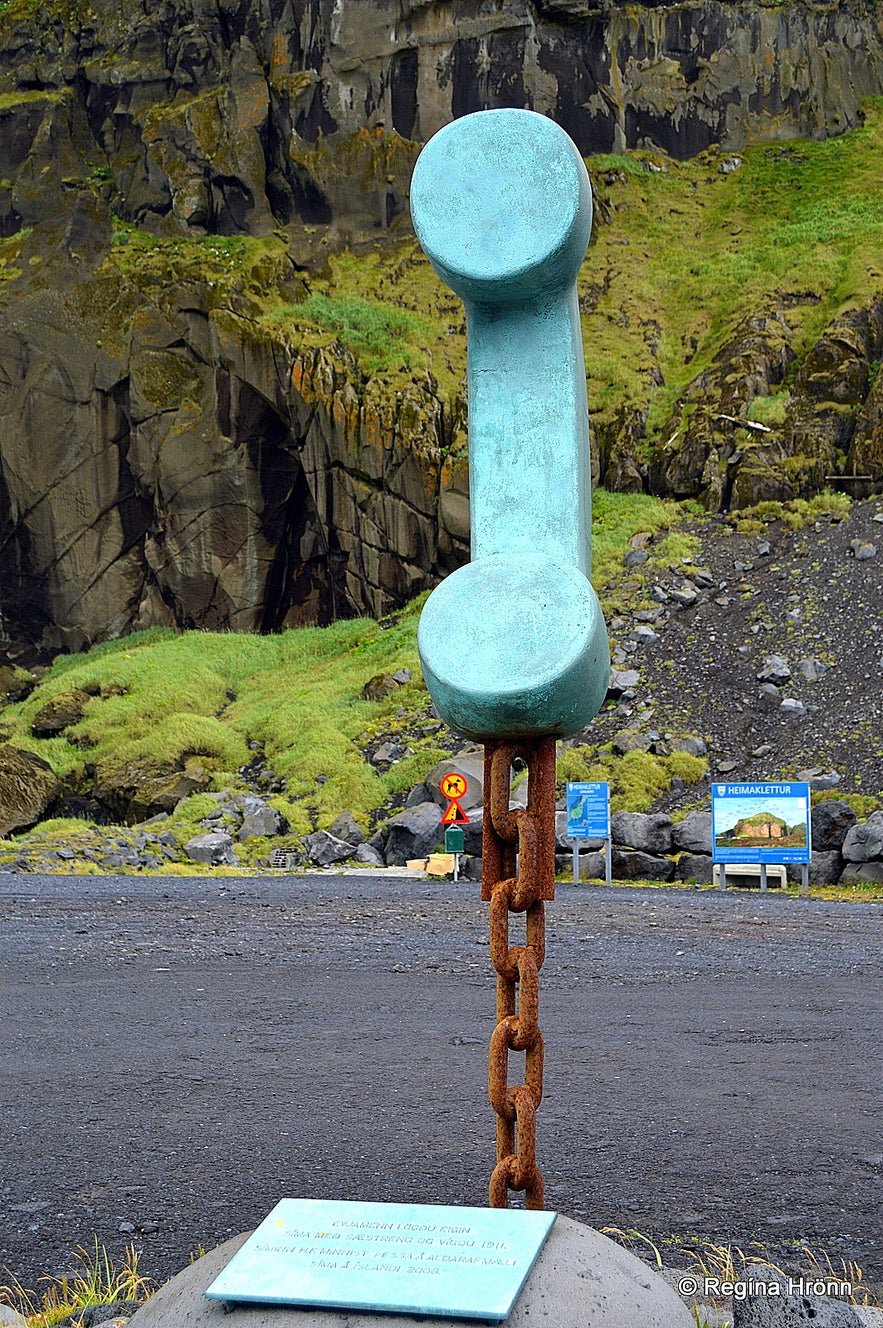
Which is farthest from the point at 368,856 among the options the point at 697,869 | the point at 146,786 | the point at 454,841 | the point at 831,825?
the point at 146,786

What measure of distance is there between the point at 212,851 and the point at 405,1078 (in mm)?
15798

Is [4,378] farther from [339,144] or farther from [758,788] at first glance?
[758,788]

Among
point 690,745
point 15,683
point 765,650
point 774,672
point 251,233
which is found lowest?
point 690,745

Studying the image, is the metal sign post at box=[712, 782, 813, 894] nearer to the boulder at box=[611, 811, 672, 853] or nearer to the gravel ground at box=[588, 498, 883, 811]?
the boulder at box=[611, 811, 672, 853]

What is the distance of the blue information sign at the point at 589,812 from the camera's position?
18.3 metres

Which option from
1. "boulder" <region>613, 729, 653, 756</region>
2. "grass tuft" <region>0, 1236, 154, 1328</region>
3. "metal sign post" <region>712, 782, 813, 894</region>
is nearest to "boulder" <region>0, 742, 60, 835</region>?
"boulder" <region>613, 729, 653, 756</region>

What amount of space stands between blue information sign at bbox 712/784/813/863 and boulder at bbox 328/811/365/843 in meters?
7.94

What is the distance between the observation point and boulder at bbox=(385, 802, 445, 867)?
21.8 meters

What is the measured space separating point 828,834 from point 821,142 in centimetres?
4211

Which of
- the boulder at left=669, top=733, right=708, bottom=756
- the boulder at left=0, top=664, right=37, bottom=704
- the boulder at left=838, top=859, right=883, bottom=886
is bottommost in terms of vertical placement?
the boulder at left=838, top=859, right=883, bottom=886

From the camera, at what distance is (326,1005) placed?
27.2ft

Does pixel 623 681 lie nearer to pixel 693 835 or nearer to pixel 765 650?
pixel 765 650

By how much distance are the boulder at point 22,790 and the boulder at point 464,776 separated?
988cm

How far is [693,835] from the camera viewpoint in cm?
1980
